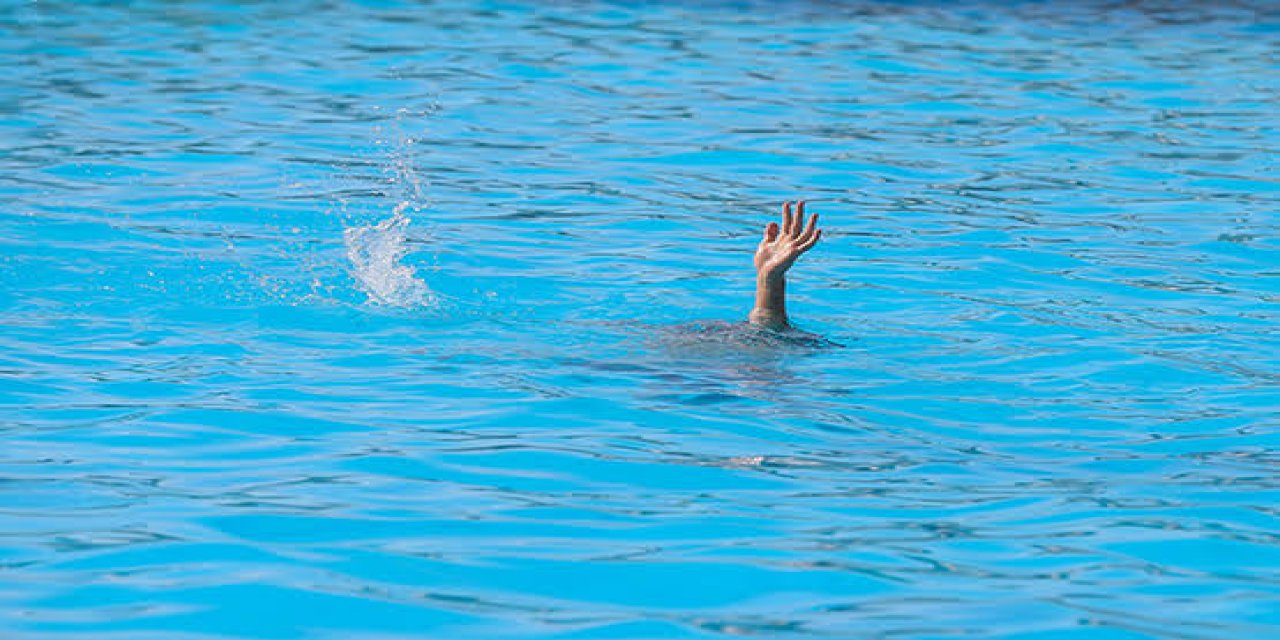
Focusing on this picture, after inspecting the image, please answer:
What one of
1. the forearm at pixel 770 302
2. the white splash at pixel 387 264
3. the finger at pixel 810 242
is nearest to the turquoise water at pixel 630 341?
the white splash at pixel 387 264

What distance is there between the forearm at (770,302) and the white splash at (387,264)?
1.81 meters

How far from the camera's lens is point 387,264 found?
9.62m

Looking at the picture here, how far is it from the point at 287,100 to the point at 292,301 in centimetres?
588

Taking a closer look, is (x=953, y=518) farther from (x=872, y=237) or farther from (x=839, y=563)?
(x=872, y=237)

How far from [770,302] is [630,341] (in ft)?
2.23

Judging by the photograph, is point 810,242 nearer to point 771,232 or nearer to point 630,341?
point 771,232

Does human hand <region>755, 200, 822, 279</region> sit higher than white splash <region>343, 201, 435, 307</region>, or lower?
higher

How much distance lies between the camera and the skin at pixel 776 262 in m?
7.84

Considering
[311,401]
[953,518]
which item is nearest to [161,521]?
[311,401]

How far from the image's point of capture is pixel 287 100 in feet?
46.4

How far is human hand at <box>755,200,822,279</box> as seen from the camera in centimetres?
782

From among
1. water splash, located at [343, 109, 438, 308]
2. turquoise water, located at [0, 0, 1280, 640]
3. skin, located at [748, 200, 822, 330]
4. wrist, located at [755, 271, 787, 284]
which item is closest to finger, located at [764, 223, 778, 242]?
skin, located at [748, 200, 822, 330]

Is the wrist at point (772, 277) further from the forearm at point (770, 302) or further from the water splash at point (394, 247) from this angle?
the water splash at point (394, 247)

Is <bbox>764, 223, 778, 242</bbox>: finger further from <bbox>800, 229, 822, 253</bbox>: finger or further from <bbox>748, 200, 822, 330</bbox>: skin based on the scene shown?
<bbox>800, 229, 822, 253</bbox>: finger
